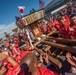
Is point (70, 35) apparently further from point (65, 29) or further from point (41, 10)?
point (41, 10)

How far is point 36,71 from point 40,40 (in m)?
4.83

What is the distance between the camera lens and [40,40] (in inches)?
272

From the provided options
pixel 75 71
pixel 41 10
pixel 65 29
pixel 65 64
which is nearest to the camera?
pixel 75 71

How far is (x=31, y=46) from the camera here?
6402 mm

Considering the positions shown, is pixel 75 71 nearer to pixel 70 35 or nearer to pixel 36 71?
pixel 36 71

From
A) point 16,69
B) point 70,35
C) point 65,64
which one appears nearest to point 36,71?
point 16,69

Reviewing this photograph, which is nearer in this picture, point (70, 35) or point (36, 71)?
point (36, 71)

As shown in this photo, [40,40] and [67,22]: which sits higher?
[67,22]

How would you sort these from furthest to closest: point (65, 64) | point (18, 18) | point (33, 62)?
point (18, 18) < point (65, 64) < point (33, 62)

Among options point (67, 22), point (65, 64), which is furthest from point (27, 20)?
point (65, 64)

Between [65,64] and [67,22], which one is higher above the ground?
[67,22]

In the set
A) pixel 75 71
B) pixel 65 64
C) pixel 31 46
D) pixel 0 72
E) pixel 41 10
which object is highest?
pixel 41 10

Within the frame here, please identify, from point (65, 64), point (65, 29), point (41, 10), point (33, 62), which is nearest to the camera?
point (33, 62)

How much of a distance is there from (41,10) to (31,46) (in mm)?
1995
